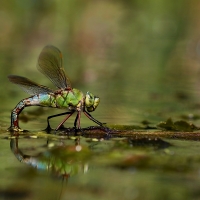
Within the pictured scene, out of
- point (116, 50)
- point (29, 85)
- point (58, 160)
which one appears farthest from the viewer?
point (116, 50)

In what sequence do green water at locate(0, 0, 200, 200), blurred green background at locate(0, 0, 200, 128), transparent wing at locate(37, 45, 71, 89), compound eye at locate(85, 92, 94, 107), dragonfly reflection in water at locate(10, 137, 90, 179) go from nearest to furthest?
green water at locate(0, 0, 200, 200)
dragonfly reflection in water at locate(10, 137, 90, 179)
compound eye at locate(85, 92, 94, 107)
transparent wing at locate(37, 45, 71, 89)
blurred green background at locate(0, 0, 200, 128)

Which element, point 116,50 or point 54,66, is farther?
point 116,50

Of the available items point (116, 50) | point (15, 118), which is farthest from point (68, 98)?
point (116, 50)

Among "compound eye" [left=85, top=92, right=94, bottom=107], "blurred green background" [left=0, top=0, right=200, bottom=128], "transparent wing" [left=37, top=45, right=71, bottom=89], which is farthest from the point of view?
"blurred green background" [left=0, top=0, right=200, bottom=128]

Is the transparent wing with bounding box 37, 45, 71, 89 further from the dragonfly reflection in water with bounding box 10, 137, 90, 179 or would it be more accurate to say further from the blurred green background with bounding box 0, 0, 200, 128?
the blurred green background with bounding box 0, 0, 200, 128

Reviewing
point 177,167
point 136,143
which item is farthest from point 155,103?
point 177,167

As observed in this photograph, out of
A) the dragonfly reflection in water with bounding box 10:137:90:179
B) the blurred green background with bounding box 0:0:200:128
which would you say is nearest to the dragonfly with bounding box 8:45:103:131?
the dragonfly reflection in water with bounding box 10:137:90:179

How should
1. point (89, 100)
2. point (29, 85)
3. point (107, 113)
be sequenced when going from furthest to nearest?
point (107, 113)
point (29, 85)
point (89, 100)

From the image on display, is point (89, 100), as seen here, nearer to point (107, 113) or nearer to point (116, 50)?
point (107, 113)

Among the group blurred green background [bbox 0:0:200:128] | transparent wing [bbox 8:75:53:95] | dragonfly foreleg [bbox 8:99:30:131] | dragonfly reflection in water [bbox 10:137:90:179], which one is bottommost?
dragonfly reflection in water [bbox 10:137:90:179]
